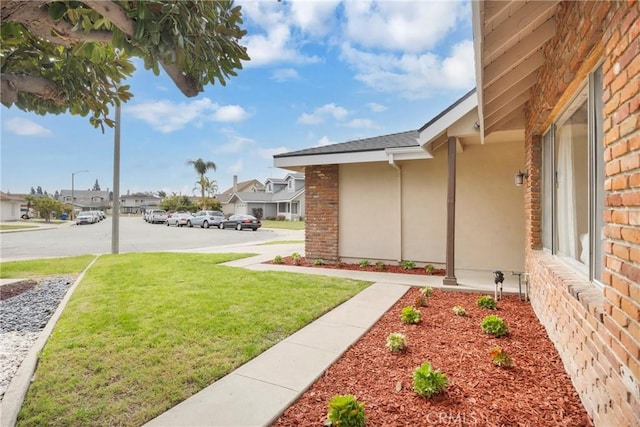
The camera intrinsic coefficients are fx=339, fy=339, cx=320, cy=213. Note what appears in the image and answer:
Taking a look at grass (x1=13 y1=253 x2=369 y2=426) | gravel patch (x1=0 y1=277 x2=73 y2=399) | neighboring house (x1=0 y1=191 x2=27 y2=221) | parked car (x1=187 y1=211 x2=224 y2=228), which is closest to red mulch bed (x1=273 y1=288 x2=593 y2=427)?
grass (x1=13 y1=253 x2=369 y2=426)

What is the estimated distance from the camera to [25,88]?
2916mm

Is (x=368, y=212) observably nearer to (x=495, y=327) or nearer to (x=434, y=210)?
(x=434, y=210)

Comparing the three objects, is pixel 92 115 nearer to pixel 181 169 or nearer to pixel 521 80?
pixel 521 80

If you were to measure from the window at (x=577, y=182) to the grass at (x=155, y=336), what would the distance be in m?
3.08

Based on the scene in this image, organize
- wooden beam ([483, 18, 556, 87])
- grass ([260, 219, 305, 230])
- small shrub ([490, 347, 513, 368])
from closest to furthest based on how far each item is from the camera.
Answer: small shrub ([490, 347, 513, 368]), wooden beam ([483, 18, 556, 87]), grass ([260, 219, 305, 230])

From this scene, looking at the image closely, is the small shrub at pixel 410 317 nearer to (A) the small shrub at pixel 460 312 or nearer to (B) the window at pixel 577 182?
(A) the small shrub at pixel 460 312

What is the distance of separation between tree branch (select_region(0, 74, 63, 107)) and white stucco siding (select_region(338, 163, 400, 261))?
669 cm

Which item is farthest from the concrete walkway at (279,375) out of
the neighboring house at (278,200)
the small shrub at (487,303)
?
the neighboring house at (278,200)

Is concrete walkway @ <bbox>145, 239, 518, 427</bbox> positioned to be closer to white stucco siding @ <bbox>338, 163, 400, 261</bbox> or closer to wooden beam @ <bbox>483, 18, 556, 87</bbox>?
white stucco siding @ <bbox>338, 163, 400, 261</bbox>

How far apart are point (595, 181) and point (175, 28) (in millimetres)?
3174

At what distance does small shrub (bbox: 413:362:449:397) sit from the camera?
8.70 feet

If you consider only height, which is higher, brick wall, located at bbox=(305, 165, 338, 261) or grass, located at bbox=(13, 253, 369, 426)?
brick wall, located at bbox=(305, 165, 338, 261)

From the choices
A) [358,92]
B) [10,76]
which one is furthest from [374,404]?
[358,92]

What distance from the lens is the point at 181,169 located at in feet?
176
